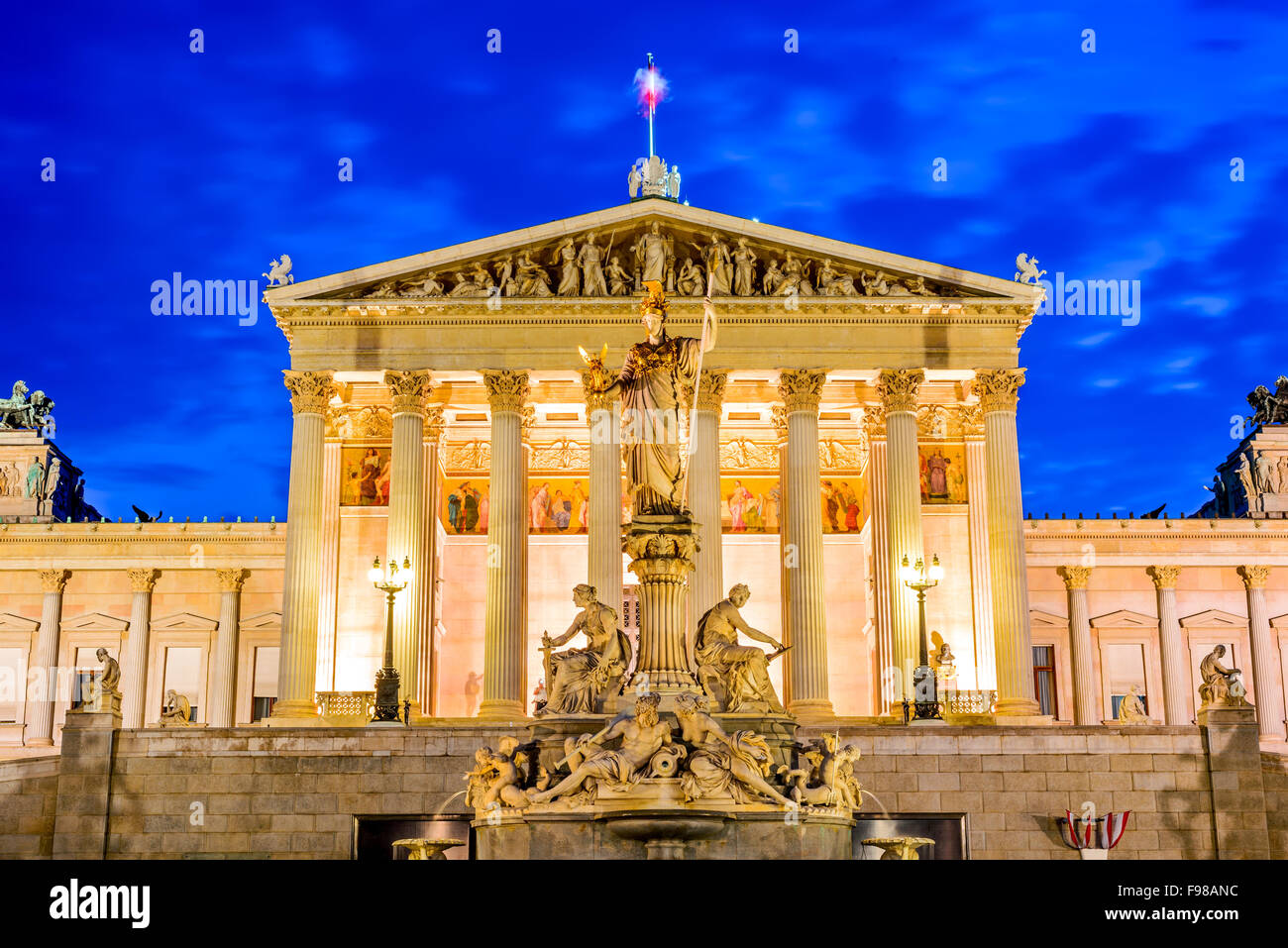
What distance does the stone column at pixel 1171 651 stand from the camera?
52.7 meters

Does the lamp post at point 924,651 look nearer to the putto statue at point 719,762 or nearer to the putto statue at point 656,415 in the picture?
the putto statue at point 656,415

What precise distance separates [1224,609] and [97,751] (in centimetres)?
3904

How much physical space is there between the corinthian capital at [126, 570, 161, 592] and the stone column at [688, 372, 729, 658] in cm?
2212

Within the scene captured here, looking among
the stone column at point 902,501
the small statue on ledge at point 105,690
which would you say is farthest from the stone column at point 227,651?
the stone column at point 902,501

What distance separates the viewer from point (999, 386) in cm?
4441

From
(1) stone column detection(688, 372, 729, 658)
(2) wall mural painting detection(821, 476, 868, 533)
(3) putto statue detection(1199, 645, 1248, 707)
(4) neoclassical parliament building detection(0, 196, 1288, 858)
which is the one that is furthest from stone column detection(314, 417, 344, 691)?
(3) putto statue detection(1199, 645, 1248, 707)

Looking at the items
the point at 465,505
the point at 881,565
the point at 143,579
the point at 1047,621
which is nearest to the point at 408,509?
the point at 465,505

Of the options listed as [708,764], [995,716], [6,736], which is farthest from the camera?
[6,736]

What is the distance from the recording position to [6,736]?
173 ft

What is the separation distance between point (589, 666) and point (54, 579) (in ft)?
131

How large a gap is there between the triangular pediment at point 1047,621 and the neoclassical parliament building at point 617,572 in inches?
9.0

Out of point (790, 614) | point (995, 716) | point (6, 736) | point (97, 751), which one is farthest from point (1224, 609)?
point (6, 736)
